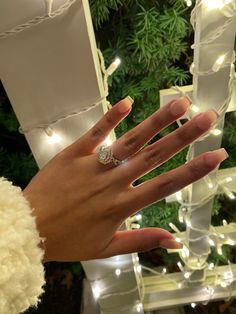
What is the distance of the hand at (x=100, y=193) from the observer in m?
0.56

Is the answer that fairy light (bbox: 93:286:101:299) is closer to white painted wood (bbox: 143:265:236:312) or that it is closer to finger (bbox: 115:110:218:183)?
white painted wood (bbox: 143:265:236:312)

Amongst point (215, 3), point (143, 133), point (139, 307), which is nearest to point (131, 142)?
point (143, 133)

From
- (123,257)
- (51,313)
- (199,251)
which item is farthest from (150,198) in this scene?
(51,313)

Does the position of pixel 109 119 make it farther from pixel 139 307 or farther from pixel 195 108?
pixel 139 307

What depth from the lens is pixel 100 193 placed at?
590 millimetres

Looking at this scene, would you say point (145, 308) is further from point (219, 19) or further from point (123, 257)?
point (219, 19)

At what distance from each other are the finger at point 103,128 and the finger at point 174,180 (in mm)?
90

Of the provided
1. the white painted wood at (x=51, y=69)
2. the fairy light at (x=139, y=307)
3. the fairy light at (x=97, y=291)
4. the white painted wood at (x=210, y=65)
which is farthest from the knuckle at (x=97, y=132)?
the fairy light at (x=139, y=307)

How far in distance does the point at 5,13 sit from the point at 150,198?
334 mm

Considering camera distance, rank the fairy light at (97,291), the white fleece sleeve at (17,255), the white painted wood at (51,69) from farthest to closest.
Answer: the fairy light at (97,291) < the white painted wood at (51,69) < the white fleece sleeve at (17,255)

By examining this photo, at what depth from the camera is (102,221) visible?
59 cm

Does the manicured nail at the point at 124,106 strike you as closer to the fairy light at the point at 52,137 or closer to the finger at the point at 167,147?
the finger at the point at 167,147

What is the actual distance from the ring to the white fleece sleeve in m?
0.13

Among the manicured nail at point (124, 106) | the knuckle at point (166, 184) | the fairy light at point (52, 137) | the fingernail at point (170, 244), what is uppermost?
the manicured nail at point (124, 106)
